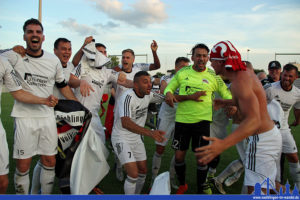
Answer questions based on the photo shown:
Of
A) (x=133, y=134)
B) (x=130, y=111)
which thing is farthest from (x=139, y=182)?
(x=130, y=111)

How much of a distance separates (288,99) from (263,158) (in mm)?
2264

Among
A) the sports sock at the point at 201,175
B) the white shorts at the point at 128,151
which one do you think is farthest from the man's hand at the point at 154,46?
the sports sock at the point at 201,175

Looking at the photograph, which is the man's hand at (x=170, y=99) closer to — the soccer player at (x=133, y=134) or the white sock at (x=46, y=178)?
the soccer player at (x=133, y=134)

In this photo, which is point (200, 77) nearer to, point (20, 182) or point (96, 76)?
point (96, 76)

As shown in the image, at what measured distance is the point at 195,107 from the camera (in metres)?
4.67

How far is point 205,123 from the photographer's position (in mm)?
4676

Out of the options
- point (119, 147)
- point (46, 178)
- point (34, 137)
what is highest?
point (34, 137)

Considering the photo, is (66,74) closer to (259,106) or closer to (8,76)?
(8,76)

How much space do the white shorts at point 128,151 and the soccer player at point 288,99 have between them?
7.91ft

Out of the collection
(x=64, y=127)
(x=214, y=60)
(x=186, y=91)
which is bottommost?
(x=64, y=127)

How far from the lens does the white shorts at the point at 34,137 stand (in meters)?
3.75

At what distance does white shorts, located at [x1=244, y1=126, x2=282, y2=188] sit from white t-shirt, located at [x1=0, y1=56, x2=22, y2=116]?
2946 millimetres

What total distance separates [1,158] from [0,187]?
0.34 meters

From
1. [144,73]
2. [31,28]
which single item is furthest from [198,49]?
[31,28]
